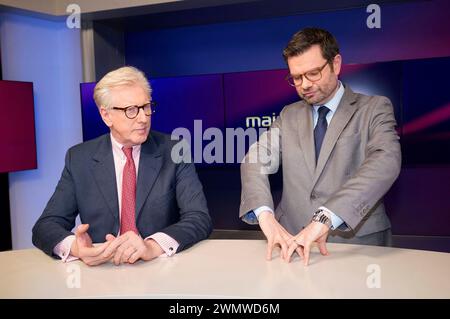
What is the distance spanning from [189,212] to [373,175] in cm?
83

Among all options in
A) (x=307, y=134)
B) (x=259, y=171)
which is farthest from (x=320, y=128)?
(x=259, y=171)

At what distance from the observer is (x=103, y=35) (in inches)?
205

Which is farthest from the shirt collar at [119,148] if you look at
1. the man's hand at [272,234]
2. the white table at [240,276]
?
the man's hand at [272,234]

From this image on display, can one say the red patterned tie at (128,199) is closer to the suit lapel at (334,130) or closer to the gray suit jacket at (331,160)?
the gray suit jacket at (331,160)

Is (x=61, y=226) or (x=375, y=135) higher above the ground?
(x=375, y=135)

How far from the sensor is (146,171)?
224 centimetres

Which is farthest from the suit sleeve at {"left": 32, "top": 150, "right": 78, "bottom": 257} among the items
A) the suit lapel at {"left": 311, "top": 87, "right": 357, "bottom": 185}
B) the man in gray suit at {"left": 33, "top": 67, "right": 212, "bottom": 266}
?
the suit lapel at {"left": 311, "top": 87, "right": 357, "bottom": 185}

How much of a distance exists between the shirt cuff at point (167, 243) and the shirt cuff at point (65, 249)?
12.2 inches

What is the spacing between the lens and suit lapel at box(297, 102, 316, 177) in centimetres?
222

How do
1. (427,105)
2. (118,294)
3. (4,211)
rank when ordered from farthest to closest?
(4,211), (427,105), (118,294)

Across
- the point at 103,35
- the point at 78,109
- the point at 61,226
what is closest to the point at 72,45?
the point at 103,35

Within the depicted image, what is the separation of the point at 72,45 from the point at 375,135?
4.11m

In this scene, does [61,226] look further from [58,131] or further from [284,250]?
[58,131]

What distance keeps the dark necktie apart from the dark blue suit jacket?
23.9 inches
